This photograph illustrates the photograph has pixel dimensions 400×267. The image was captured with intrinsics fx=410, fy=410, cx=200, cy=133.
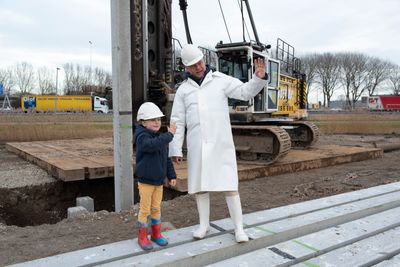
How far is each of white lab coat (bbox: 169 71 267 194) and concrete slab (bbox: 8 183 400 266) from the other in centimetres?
50

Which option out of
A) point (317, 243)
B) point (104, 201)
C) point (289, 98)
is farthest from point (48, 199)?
point (289, 98)

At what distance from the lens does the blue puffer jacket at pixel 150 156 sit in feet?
11.8

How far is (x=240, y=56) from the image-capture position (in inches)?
375

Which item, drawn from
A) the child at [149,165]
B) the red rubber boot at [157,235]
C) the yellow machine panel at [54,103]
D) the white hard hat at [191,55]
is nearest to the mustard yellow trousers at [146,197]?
the child at [149,165]

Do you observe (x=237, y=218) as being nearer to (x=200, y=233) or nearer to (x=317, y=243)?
(x=200, y=233)

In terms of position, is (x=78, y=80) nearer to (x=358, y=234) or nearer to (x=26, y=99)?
(x=26, y=99)

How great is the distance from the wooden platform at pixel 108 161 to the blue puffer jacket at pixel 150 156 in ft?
11.0

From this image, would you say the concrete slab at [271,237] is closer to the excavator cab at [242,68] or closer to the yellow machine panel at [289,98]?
the excavator cab at [242,68]

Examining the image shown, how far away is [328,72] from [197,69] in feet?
267

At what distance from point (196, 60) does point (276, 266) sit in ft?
6.32

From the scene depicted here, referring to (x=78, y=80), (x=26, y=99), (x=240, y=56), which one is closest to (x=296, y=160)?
(x=240, y=56)

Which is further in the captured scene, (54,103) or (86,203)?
(54,103)

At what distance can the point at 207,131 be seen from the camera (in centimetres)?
374

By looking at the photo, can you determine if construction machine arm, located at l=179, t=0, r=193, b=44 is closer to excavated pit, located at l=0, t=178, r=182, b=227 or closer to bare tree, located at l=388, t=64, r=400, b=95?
excavated pit, located at l=0, t=178, r=182, b=227
